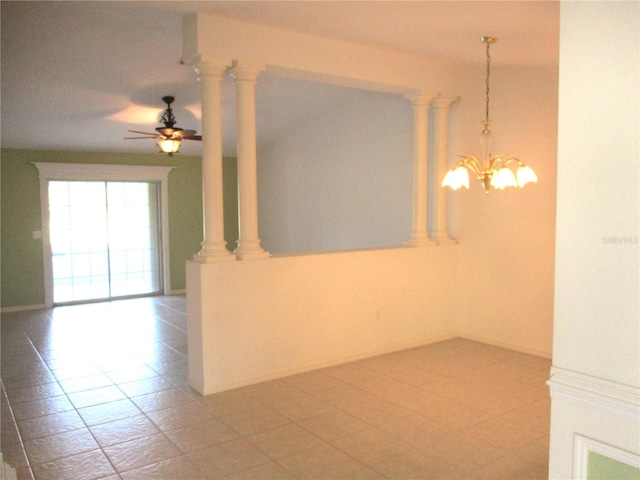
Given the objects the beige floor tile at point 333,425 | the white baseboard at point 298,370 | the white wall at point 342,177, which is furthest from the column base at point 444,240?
the beige floor tile at point 333,425

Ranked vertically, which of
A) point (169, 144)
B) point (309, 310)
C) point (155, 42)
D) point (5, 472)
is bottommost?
point (5, 472)

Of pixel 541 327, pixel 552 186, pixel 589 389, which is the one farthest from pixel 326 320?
pixel 589 389

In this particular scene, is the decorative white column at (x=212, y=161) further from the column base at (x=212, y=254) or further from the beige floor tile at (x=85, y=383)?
the beige floor tile at (x=85, y=383)

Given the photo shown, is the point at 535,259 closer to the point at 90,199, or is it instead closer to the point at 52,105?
the point at 52,105

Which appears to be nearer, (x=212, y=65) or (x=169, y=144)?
(x=212, y=65)

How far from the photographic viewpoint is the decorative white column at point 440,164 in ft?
20.1

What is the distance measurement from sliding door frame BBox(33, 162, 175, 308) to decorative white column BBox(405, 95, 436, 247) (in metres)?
5.29

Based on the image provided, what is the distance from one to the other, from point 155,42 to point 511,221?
407 centimetres

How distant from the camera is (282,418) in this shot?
4.02 meters

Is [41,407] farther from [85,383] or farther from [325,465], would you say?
[325,465]

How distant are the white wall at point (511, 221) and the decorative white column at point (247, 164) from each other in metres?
2.40

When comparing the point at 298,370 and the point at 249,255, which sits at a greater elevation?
the point at 249,255

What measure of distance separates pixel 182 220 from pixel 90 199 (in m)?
1.62

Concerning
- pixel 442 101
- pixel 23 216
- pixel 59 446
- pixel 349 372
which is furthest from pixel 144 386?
pixel 23 216
